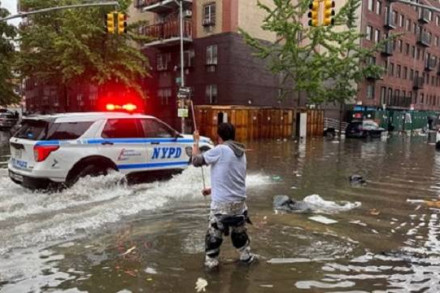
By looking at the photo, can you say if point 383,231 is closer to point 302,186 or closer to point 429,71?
point 302,186

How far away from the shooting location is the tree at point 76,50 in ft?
87.1

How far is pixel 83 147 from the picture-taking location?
962 cm

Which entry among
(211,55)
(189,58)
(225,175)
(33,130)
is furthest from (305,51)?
(225,175)

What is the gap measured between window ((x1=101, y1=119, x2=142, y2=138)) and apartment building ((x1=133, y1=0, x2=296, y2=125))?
2345 cm

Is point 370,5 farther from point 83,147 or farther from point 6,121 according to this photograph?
point 83,147

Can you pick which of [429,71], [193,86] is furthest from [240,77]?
[429,71]

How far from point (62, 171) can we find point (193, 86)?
27.5 metres

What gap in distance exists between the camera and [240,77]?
34.3m

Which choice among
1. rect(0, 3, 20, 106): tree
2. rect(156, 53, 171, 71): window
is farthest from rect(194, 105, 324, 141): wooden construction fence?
rect(0, 3, 20, 106): tree

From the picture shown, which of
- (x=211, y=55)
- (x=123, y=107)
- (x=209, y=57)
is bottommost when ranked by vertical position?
(x=123, y=107)

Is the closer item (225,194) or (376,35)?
(225,194)

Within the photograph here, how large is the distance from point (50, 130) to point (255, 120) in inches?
899

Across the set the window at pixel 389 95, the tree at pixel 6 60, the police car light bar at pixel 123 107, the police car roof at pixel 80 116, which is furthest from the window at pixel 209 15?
the window at pixel 389 95

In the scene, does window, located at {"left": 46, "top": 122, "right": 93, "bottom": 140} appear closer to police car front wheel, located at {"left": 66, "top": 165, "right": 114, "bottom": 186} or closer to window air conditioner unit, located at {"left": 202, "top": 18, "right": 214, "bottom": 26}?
police car front wheel, located at {"left": 66, "top": 165, "right": 114, "bottom": 186}
